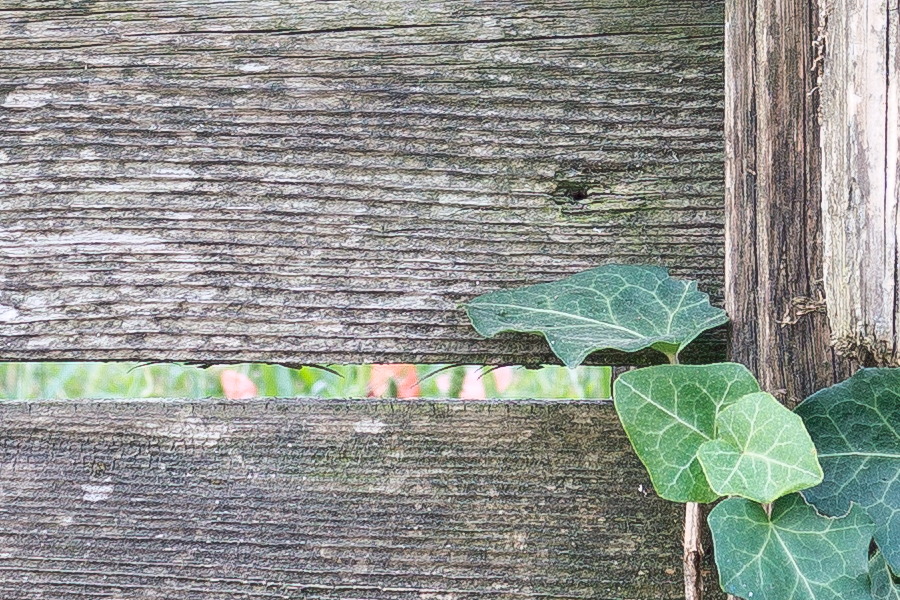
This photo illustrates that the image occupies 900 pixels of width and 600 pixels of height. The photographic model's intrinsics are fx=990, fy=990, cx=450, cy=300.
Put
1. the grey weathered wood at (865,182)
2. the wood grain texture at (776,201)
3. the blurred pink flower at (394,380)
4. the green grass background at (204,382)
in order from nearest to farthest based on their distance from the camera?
the grey weathered wood at (865,182)
the wood grain texture at (776,201)
the blurred pink flower at (394,380)
the green grass background at (204,382)

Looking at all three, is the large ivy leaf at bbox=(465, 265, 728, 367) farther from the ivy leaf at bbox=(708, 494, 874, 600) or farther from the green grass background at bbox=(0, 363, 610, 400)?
the green grass background at bbox=(0, 363, 610, 400)

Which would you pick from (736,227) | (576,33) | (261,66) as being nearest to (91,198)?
(261,66)

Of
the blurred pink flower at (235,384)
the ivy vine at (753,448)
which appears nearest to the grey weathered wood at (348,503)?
the ivy vine at (753,448)

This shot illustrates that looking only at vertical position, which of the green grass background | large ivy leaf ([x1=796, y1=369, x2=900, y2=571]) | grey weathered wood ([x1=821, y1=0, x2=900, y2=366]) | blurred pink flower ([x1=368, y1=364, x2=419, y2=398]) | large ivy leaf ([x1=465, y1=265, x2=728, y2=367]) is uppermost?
A: grey weathered wood ([x1=821, y1=0, x2=900, y2=366])

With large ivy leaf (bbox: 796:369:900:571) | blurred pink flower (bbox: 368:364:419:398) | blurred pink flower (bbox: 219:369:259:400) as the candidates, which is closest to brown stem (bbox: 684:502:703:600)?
large ivy leaf (bbox: 796:369:900:571)

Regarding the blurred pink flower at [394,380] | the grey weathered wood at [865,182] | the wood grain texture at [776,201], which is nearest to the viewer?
the grey weathered wood at [865,182]

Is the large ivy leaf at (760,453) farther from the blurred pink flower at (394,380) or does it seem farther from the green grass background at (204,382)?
the green grass background at (204,382)

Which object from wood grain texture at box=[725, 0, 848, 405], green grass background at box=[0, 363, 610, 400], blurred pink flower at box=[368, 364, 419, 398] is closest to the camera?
wood grain texture at box=[725, 0, 848, 405]
